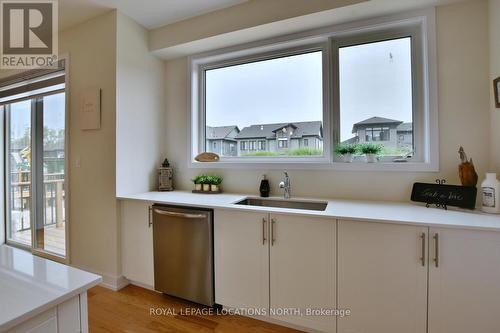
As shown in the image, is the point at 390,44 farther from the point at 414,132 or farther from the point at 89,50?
the point at 89,50

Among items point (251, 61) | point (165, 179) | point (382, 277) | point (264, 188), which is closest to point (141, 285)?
point (165, 179)

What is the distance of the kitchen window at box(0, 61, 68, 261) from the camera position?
2719 millimetres

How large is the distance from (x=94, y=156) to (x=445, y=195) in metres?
3.01

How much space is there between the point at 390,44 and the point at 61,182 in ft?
12.6

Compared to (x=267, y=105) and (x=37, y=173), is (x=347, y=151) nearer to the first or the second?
(x=267, y=105)

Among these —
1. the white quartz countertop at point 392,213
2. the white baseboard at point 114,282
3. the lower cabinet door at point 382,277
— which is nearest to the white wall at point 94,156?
the white baseboard at point 114,282

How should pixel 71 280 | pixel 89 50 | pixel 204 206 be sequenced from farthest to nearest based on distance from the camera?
pixel 89 50
pixel 204 206
pixel 71 280

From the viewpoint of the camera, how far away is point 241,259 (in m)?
1.72

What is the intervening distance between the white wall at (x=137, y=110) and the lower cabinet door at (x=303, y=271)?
1.57 meters

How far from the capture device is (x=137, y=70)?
240cm

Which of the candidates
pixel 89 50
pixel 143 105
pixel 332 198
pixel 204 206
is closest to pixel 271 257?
pixel 204 206

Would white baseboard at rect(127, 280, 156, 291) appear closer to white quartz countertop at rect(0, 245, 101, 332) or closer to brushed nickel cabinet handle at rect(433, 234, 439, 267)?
white quartz countertop at rect(0, 245, 101, 332)

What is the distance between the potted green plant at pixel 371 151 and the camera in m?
1.95

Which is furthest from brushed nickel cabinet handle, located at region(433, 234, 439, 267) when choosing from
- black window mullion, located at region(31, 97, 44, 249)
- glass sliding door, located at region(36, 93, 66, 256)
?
black window mullion, located at region(31, 97, 44, 249)
